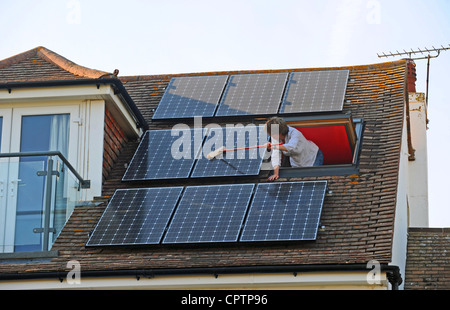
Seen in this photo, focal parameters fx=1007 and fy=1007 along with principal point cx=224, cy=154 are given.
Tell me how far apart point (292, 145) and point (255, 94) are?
2688 mm

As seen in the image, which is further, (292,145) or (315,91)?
(315,91)

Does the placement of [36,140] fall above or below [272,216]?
above

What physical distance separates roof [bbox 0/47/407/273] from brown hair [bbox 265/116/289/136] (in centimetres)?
124

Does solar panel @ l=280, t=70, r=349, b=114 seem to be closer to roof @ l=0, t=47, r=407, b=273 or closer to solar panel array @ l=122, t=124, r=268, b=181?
roof @ l=0, t=47, r=407, b=273

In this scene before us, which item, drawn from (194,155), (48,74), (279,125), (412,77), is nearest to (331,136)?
(279,125)

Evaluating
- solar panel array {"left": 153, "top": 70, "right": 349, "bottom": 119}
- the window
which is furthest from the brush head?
solar panel array {"left": 153, "top": 70, "right": 349, "bottom": 119}

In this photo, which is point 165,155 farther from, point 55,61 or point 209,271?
point 209,271

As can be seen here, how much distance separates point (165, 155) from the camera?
18.4 m

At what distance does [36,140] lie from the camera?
18141mm

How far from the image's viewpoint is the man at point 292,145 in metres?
17.8
